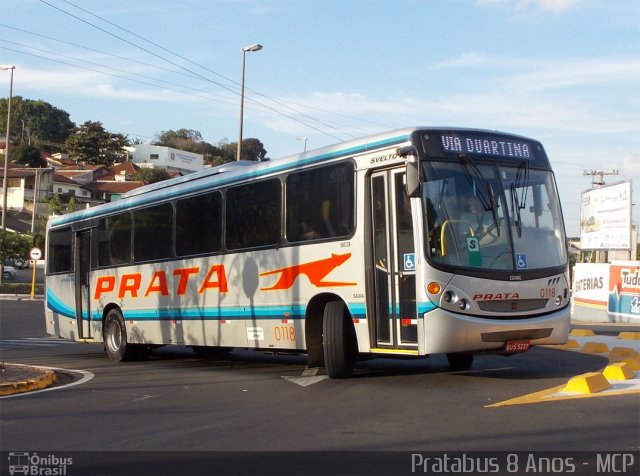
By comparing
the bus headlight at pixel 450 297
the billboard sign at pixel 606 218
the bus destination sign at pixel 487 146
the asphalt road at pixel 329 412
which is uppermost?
the billboard sign at pixel 606 218

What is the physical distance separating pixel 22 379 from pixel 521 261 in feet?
25.0

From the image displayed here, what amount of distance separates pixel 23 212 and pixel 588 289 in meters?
68.8

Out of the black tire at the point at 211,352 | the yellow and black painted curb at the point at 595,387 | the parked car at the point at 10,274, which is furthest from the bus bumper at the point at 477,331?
the parked car at the point at 10,274

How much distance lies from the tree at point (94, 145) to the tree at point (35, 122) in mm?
20825

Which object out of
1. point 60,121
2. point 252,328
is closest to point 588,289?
point 252,328

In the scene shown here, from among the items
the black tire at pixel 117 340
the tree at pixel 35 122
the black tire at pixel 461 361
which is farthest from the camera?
the tree at pixel 35 122

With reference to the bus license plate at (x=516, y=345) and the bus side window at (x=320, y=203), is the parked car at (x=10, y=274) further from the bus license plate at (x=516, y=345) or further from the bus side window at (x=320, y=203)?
the bus license plate at (x=516, y=345)

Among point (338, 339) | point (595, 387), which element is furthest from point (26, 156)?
point (595, 387)

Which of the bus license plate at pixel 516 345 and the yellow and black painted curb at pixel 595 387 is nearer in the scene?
the yellow and black painted curb at pixel 595 387

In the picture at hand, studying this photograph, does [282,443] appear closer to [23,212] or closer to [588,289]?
[588,289]

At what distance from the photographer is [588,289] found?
38500 millimetres

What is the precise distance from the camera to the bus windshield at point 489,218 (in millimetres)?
10453

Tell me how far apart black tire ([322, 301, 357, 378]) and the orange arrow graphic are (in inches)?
15.8

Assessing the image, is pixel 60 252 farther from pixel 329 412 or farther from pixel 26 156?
pixel 26 156
